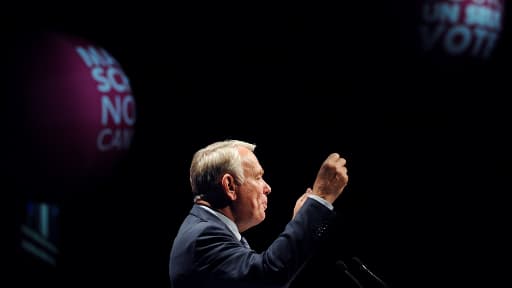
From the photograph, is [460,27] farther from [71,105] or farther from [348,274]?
[348,274]

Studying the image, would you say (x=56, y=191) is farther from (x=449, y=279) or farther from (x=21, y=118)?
(x=449, y=279)

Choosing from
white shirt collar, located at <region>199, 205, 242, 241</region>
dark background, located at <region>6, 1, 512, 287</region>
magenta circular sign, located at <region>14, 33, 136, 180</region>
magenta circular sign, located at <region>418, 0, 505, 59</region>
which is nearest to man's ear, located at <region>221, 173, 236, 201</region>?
white shirt collar, located at <region>199, 205, 242, 241</region>

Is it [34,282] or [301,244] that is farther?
[34,282]

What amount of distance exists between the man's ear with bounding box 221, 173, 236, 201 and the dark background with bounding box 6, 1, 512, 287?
1.95 metres

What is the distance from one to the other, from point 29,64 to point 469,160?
103 inches

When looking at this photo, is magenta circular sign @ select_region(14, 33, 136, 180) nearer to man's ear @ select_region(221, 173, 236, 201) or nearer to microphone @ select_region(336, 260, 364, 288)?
man's ear @ select_region(221, 173, 236, 201)

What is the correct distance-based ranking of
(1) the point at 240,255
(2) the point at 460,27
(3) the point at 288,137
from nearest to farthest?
1. (1) the point at 240,255
2. (2) the point at 460,27
3. (3) the point at 288,137

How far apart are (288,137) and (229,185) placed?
2.09 meters

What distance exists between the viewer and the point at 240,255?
1.20 m

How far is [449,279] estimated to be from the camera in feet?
11.1

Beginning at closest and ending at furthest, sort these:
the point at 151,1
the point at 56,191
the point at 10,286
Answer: the point at 56,191, the point at 10,286, the point at 151,1

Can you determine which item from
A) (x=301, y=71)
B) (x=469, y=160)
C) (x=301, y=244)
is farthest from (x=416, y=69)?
(x=301, y=244)

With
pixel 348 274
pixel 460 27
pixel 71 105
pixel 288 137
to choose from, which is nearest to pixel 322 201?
pixel 348 274

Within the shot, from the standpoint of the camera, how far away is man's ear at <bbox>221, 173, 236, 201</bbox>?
1321 millimetres
